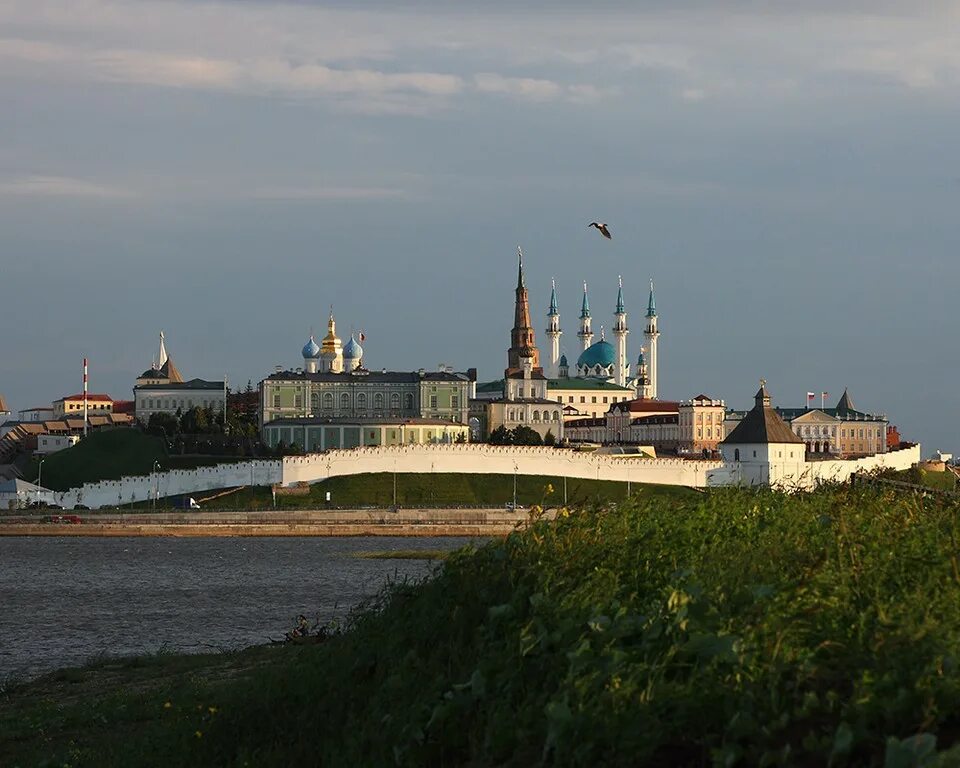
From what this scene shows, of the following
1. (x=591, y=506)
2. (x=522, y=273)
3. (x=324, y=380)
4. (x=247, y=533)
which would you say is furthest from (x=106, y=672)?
(x=522, y=273)

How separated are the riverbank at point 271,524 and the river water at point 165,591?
4479 mm

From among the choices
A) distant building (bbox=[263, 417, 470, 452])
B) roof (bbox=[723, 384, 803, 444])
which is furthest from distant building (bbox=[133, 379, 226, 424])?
roof (bbox=[723, 384, 803, 444])

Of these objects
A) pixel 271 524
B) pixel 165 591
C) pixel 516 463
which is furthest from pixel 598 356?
pixel 165 591

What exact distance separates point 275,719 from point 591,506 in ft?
7.72

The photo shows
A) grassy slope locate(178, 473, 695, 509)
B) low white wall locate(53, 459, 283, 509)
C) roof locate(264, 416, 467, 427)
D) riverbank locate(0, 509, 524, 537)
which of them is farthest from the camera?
roof locate(264, 416, 467, 427)

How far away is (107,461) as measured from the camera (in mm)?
95750

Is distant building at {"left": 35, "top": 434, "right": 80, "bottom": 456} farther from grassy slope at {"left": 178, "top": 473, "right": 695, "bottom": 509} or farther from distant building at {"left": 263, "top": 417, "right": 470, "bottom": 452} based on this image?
grassy slope at {"left": 178, "top": 473, "right": 695, "bottom": 509}

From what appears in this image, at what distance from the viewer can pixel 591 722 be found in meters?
6.73

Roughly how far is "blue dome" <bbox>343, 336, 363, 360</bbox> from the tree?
2006 cm

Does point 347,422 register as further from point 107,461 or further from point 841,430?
point 841,430

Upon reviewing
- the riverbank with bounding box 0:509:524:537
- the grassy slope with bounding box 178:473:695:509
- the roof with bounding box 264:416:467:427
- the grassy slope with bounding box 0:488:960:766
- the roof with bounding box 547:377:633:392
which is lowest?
the grassy slope with bounding box 0:488:960:766

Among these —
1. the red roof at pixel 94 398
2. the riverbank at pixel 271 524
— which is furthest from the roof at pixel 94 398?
the riverbank at pixel 271 524

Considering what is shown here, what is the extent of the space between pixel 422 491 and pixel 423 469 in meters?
2.90

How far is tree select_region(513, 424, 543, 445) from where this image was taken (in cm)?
11247
